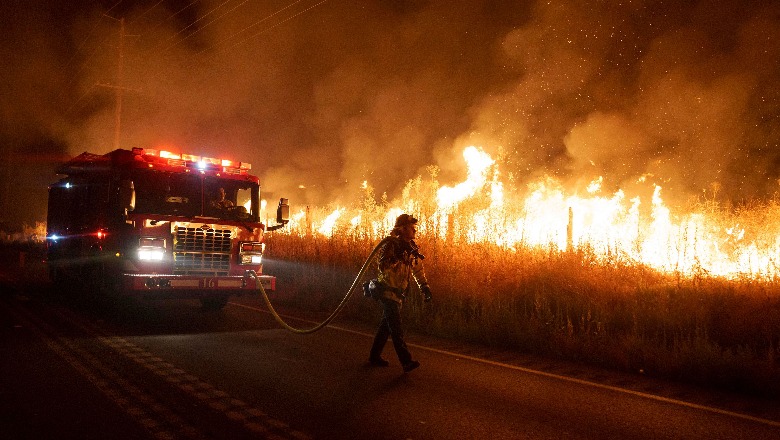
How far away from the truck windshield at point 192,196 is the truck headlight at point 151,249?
1.77ft

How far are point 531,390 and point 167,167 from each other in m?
7.26

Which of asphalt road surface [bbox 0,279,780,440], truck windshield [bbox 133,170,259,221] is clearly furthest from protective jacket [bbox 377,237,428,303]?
truck windshield [bbox 133,170,259,221]

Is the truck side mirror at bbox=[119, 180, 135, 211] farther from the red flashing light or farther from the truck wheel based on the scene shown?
the truck wheel

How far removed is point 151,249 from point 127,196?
0.89 meters

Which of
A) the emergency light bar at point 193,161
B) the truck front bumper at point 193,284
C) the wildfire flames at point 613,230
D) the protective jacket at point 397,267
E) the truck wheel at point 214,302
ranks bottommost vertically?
the truck wheel at point 214,302

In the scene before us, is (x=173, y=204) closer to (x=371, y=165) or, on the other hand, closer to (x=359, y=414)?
(x=359, y=414)

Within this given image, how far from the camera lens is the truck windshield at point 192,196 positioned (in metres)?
10.4

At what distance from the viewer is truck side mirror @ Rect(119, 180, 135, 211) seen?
9680 millimetres

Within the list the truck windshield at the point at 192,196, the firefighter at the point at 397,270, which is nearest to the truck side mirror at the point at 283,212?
the truck windshield at the point at 192,196

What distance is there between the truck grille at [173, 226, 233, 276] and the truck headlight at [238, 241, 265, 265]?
0.22 metres

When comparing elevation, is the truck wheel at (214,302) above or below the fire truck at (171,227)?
below

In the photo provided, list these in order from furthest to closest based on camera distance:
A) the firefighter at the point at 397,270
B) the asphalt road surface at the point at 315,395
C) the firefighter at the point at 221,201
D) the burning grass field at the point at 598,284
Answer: the firefighter at the point at 221,201 < the burning grass field at the point at 598,284 < the firefighter at the point at 397,270 < the asphalt road surface at the point at 315,395

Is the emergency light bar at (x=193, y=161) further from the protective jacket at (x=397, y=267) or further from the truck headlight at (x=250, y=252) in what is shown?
the protective jacket at (x=397, y=267)

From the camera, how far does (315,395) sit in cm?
577
